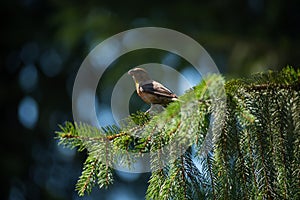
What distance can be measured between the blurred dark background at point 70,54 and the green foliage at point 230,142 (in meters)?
3.31

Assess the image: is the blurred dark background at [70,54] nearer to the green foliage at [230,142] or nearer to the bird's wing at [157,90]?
the bird's wing at [157,90]

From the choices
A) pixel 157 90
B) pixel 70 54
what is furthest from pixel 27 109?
pixel 157 90

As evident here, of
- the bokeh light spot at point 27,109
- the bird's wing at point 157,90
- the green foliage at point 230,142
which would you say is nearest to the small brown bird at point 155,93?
the bird's wing at point 157,90

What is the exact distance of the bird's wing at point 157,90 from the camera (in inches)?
82.2

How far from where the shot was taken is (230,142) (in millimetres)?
1607

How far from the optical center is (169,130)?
158cm

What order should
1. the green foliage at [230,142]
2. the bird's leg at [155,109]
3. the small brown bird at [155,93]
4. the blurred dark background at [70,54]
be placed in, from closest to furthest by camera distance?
1. the green foliage at [230,142]
2. the bird's leg at [155,109]
3. the small brown bird at [155,93]
4. the blurred dark background at [70,54]

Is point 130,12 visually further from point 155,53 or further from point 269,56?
point 269,56

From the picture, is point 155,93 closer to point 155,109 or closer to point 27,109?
point 155,109

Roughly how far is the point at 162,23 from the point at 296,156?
4.54 metres

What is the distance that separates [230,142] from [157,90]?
0.59 metres

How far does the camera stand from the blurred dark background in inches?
222

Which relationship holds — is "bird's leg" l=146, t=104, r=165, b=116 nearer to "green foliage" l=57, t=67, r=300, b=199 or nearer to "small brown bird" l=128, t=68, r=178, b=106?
"small brown bird" l=128, t=68, r=178, b=106

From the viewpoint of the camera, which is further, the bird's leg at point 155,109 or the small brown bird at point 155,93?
the small brown bird at point 155,93
